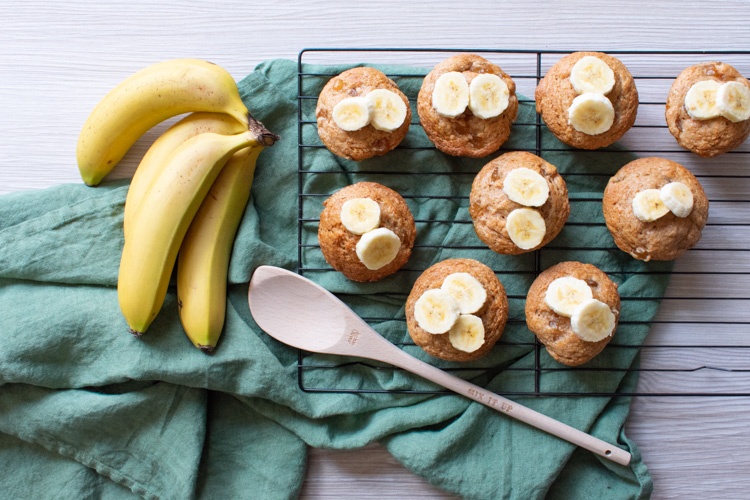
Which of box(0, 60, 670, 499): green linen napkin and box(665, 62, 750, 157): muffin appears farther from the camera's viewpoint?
box(0, 60, 670, 499): green linen napkin

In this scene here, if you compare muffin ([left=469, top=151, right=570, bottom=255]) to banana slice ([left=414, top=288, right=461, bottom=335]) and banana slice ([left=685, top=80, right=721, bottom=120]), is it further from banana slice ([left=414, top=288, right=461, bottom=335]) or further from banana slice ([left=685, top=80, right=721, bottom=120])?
banana slice ([left=685, top=80, right=721, bottom=120])

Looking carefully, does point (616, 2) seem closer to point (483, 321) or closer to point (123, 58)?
point (483, 321)

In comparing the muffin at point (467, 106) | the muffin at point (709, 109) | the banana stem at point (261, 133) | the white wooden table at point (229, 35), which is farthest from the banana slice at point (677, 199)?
the banana stem at point (261, 133)

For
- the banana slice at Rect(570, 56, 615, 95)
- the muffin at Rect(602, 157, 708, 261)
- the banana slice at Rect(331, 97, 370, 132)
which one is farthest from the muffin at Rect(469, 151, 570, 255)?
the banana slice at Rect(331, 97, 370, 132)

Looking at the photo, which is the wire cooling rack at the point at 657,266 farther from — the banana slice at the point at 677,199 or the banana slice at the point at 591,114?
the banana slice at the point at 677,199

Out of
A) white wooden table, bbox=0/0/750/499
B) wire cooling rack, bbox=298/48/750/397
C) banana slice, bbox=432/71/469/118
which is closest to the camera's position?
banana slice, bbox=432/71/469/118

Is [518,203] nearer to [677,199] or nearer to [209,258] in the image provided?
[677,199]

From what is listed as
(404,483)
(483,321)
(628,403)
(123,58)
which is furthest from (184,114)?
(628,403)

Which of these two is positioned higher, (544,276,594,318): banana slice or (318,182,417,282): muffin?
(318,182,417,282): muffin

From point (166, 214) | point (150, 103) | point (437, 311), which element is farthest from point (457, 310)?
point (150, 103)
